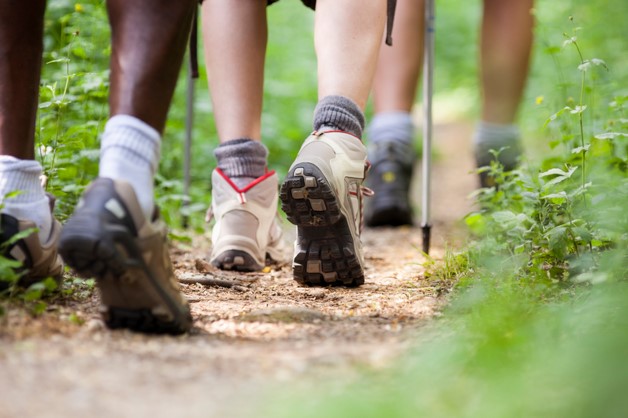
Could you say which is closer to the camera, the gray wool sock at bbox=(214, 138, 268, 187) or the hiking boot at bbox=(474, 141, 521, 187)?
the gray wool sock at bbox=(214, 138, 268, 187)

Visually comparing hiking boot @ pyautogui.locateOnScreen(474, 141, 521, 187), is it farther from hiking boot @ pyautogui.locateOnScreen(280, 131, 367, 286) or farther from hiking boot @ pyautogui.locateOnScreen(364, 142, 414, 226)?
hiking boot @ pyautogui.locateOnScreen(280, 131, 367, 286)

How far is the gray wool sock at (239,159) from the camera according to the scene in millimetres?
2264

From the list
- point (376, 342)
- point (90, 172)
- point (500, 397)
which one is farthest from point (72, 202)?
point (500, 397)

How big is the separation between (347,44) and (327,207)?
438mm

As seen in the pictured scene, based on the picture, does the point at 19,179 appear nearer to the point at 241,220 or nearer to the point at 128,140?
the point at 128,140

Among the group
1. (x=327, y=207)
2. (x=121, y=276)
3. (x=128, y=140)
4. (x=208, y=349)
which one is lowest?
(x=208, y=349)

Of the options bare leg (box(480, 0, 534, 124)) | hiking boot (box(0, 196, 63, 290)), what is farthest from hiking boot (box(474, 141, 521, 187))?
hiking boot (box(0, 196, 63, 290))

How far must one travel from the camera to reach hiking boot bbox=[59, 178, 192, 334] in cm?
124

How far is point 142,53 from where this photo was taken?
1.35 meters

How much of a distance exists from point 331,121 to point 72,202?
0.89m

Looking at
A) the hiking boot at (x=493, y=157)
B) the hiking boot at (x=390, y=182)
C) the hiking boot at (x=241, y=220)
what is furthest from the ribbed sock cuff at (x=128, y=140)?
the hiking boot at (x=390, y=182)

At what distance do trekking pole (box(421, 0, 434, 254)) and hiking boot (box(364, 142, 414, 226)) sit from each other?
2.23ft

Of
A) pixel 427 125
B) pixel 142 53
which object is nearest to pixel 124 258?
pixel 142 53

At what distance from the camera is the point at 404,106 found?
349 centimetres
